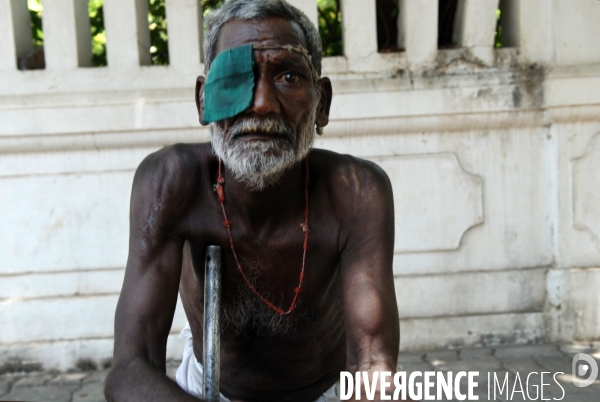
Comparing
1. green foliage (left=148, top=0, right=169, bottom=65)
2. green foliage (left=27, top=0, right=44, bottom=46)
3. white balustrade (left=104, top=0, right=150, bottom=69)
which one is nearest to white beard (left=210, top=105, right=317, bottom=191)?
white balustrade (left=104, top=0, right=150, bottom=69)

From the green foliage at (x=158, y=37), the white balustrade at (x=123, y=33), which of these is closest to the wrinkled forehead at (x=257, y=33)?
the white balustrade at (x=123, y=33)

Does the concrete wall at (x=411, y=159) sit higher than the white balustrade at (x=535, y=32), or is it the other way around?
the white balustrade at (x=535, y=32)

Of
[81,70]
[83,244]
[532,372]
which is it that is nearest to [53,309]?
[83,244]

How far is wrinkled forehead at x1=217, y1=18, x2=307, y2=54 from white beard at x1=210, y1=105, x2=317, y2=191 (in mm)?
245

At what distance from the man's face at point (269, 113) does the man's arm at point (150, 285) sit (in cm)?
23

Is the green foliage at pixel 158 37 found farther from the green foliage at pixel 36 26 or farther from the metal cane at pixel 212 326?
the metal cane at pixel 212 326

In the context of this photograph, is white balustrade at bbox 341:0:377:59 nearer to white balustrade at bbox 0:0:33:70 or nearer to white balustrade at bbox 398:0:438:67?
white balustrade at bbox 398:0:438:67

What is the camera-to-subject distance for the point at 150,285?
6.91 ft

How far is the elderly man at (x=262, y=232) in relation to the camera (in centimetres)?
203

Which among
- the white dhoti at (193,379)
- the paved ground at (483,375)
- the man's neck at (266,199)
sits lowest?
the paved ground at (483,375)

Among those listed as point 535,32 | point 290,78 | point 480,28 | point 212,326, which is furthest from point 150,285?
point 535,32

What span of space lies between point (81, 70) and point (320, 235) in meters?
2.43

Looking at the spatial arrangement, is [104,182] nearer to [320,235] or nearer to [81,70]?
→ [81,70]

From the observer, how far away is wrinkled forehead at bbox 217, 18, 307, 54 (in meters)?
2.10
